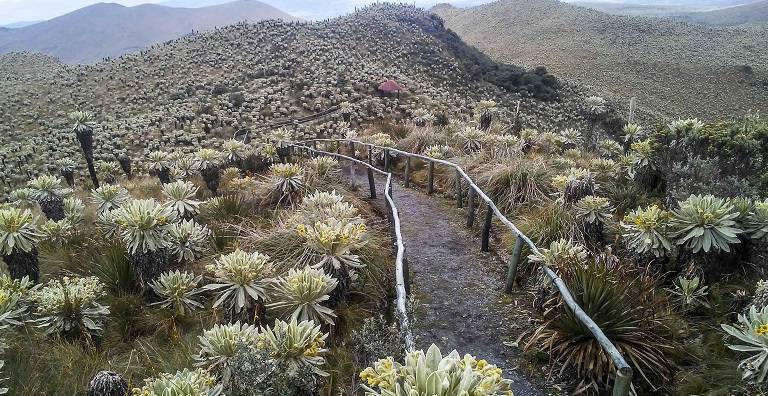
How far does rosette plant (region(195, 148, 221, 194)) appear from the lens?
32.9 ft

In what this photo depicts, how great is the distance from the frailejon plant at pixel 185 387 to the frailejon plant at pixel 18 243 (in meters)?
3.23

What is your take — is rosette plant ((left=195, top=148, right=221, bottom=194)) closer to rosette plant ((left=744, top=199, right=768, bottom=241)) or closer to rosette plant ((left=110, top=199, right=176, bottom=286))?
rosette plant ((left=110, top=199, right=176, bottom=286))

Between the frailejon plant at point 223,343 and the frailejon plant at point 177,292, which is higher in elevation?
the frailejon plant at point 223,343

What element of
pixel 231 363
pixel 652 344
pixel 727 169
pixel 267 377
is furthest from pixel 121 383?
pixel 727 169

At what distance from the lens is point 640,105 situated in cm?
4962

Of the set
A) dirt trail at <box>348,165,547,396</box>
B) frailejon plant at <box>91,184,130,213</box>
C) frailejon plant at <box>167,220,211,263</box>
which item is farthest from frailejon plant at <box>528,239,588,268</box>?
frailejon plant at <box>91,184,130,213</box>

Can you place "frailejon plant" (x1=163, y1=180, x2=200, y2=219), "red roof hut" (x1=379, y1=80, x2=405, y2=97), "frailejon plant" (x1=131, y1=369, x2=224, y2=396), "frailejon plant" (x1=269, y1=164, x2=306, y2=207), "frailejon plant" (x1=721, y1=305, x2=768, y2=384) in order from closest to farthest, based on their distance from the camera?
"frailejon plant" (x1=131, y1=369, x2=224, y2=396), "frailejon plant" (x1=721, y1=305, x2=768, y2=384), "frailejon plant" (x1=163, y1=180, x2=200, y2=219), "frailejon plant" (x1=269, y1=164, x2=306, y2=207), "red roof hut" (x1=379, y1=80, x2=405, y2=97)

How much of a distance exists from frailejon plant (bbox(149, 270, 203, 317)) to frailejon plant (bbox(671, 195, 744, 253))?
5.45m

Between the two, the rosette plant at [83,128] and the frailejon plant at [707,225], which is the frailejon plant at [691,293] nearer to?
the frailejon plant at [707,225]

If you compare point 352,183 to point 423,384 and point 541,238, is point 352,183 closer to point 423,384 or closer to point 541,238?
point 541,238

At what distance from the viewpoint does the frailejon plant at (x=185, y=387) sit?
2.81 meters

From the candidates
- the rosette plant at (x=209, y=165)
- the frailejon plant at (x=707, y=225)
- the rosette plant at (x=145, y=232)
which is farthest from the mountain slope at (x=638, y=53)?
the rosette plant at (x=145, y=232)

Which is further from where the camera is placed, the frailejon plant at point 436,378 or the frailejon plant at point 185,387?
the frailejon plant at point 185,387

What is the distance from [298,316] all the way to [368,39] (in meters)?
52.3
